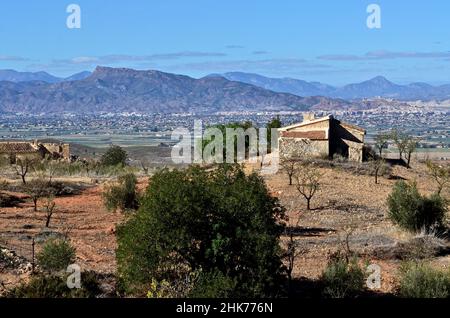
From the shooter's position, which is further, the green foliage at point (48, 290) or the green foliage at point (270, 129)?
the green foliage at point (270, 129)

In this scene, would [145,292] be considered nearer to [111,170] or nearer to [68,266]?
[68,266]

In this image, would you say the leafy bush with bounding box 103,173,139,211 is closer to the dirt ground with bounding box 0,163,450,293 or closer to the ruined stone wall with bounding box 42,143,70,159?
the dirt ground with bounding box 0,163,450,293

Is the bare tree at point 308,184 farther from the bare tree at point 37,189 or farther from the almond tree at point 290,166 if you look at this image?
the bare tree at point 37,189

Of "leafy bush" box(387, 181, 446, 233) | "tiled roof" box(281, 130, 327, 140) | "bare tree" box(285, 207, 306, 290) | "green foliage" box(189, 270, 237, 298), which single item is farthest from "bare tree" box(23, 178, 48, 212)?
"green foliage" box(189, 270, 237, 298)

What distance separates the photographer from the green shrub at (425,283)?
1762 centimetres

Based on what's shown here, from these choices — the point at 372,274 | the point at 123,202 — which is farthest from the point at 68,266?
the point at 123,202

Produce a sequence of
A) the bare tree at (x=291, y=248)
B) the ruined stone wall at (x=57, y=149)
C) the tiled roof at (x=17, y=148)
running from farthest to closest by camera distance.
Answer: the ruined stone wall at (x=57, y=149) → the tiled roof at (x=17, y=148) → the bare tree at (x=291, y=248)

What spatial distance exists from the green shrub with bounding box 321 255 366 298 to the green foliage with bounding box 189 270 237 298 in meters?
3.63

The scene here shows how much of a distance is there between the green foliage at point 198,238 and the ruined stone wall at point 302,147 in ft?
97.9

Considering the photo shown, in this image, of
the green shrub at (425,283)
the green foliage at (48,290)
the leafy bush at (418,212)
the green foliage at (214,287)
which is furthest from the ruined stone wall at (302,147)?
the green foliage at (48,290)

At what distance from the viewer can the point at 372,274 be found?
20.6 m

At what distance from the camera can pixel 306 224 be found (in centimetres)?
3089

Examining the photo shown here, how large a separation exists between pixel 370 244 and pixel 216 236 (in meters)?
9.75
